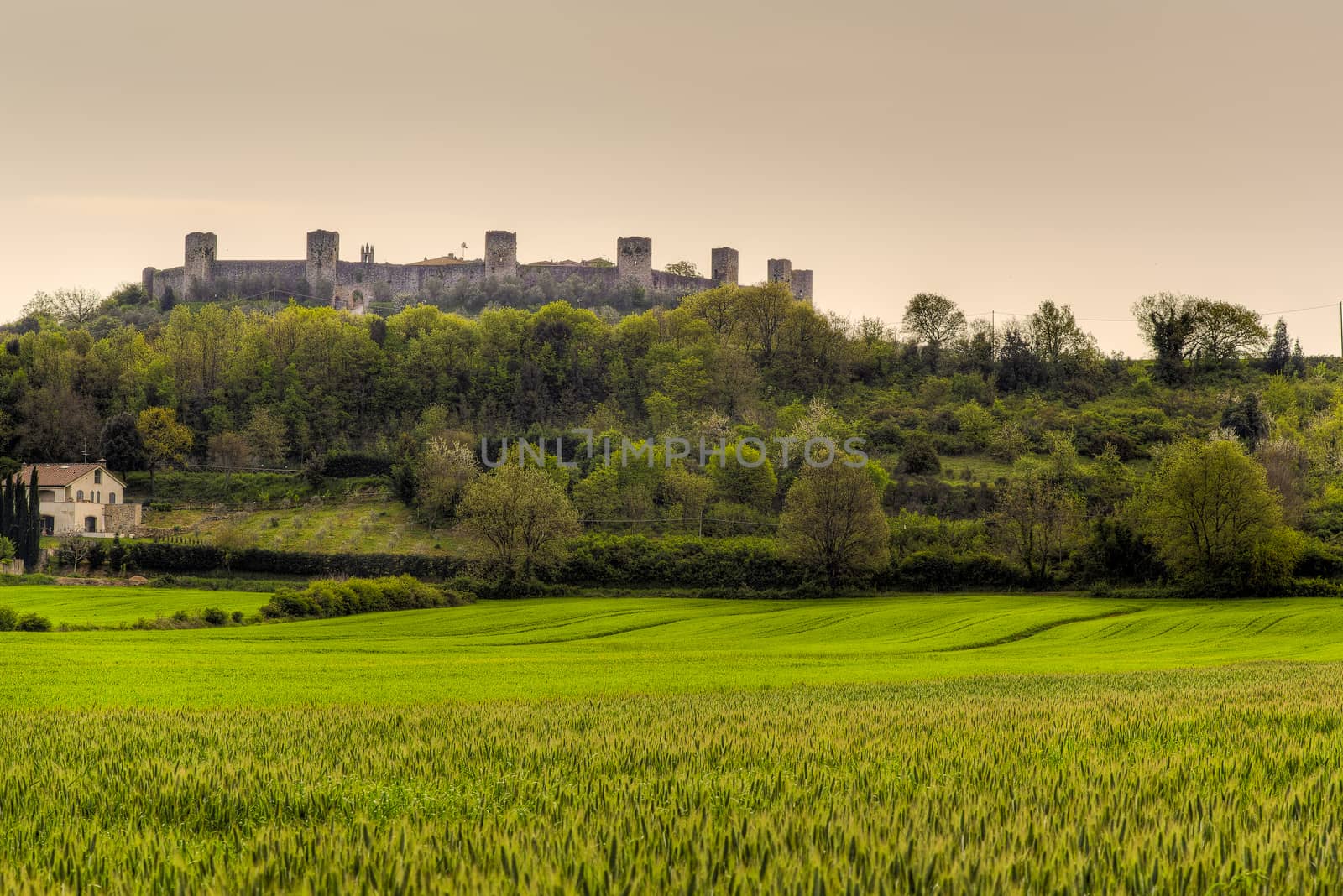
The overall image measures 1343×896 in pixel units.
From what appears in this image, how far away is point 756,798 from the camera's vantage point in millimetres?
6422

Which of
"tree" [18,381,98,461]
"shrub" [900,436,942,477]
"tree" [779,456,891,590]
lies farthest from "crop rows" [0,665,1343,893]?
"tree" [18,381,98,461]

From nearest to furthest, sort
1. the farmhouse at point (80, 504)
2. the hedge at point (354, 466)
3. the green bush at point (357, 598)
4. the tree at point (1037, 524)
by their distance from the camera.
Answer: the green bush at point (357, 598), the tree at point (1037, 524), the farmhouse at point (80, 504), the hedge at point (354, 466)

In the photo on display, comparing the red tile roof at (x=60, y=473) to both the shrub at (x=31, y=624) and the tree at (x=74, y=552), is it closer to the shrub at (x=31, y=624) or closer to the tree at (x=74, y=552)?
the tree at (x=74, y=552)

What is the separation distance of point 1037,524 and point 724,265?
11265cm

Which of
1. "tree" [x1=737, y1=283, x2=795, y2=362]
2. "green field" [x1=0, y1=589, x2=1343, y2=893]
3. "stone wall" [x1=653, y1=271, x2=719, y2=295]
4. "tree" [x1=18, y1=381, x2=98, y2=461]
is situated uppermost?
"stone wall" [x1=653, y1=271, x2=719, y2=295]

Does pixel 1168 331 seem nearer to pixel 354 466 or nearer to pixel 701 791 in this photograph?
pixel 354 466

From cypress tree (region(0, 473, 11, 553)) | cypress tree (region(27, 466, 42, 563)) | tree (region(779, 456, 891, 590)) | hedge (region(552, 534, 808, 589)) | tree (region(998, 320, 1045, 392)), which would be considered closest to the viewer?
tree (region(779, 456, 891, 590))

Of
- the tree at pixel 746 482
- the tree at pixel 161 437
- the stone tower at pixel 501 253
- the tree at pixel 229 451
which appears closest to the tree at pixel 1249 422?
the tree at pixel 746 482

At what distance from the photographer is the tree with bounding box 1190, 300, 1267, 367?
111875mm

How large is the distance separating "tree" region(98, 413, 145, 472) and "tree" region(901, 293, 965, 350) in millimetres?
77731

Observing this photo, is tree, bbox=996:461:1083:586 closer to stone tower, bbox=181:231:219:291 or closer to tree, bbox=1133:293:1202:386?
tree, bbox=1133:293:1202:386

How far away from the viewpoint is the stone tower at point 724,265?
566 ft

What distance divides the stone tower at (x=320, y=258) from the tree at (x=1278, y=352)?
12352cm

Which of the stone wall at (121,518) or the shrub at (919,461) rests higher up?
the shrub at (919,461)
